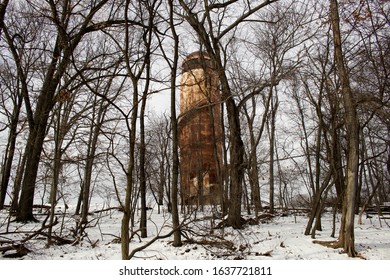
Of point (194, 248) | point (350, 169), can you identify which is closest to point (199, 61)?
point (350, 169)

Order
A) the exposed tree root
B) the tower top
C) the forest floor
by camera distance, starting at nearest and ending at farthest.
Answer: the forest floor, the exposed tree root, the tower top

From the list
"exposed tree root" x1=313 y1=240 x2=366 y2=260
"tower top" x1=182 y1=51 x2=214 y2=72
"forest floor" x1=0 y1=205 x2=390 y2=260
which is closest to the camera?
"forest floor" x1=0 y1=205 x2=390 y2=260

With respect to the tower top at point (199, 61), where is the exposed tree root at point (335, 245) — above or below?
below

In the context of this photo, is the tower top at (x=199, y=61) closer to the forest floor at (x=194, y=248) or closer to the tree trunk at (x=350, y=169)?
the tree trunk at (x=350, y=169)

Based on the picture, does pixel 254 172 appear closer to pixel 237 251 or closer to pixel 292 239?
pixel 292 239

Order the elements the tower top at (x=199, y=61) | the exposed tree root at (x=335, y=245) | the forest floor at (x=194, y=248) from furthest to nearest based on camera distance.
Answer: the tower top at (x=199, y=61) → the exposed tree root at (x=335, y=245) → the forest floor at (x=194, y=248)

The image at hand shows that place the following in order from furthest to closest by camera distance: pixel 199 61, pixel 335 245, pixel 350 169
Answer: pixel 199 61
pixel 335 245
pixel 350 169

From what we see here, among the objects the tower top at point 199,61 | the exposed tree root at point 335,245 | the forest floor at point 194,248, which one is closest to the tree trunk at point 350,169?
the exposed tree root at point 335,245

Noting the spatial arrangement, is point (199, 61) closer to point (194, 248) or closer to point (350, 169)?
point (350, 169)

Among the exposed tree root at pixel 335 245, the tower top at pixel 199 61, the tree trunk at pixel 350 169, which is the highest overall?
the tower top at pixel 199 61

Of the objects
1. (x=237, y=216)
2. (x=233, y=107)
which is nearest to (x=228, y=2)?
(x=233, y=107)

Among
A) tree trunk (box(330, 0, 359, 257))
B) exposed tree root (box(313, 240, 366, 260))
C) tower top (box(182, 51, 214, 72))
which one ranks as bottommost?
exposed tree root (box(313, 240, 366, 260))

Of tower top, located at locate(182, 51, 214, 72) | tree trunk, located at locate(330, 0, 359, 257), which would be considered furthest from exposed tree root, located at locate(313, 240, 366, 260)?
tower top, located at locate(182, 51, 214, 72)

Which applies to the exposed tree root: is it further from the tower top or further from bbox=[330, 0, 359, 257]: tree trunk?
the tower top
